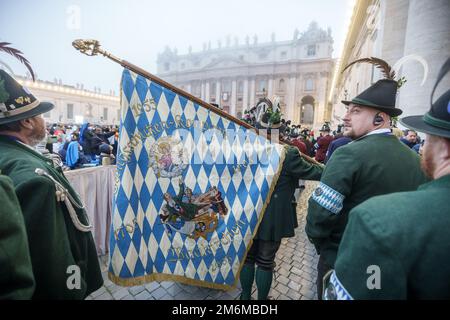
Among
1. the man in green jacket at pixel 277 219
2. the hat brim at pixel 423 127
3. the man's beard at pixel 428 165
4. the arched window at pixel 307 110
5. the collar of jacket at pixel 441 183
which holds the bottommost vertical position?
the man in green jacket at pixel 277 219

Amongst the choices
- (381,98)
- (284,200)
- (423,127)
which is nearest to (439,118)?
(423,127)

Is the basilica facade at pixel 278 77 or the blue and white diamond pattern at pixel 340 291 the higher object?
the basilica facade at pixel 278 77

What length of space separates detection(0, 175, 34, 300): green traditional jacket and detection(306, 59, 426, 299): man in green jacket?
1.77 meters

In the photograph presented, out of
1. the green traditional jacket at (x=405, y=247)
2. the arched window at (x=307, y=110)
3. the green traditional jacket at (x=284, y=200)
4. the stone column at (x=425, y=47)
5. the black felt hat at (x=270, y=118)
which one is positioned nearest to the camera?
the green traditional jacket at (x=405, y=247)

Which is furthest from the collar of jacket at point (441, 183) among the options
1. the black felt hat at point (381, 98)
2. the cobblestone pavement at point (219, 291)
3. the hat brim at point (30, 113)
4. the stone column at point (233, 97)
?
the stone column at point (233, 97)

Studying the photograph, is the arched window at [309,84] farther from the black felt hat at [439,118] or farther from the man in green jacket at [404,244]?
the man in green jacket at [404,244]

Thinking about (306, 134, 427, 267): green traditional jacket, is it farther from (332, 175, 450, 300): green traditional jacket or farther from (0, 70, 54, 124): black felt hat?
(0, 70, 54, 124): black felt hat

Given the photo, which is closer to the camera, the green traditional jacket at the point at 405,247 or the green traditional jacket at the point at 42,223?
the green traditional jacket at the point at 405,247

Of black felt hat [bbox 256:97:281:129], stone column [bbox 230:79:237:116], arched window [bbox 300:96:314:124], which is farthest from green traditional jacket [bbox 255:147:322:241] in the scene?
Result: stone column [bbox 230:79:237:116]

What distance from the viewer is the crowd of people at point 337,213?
2.61 ft

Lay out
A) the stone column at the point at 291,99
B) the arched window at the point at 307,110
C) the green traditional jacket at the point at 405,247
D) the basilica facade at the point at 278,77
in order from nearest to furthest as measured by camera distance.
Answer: the green traditional jacket at the point at 405,247
the basilica facade at the point at 278,77
the stone column at the point at 291,99
the arched window at the point at 307,110

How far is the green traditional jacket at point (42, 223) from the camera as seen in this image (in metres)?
1.26

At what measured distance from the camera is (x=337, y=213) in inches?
65.8
